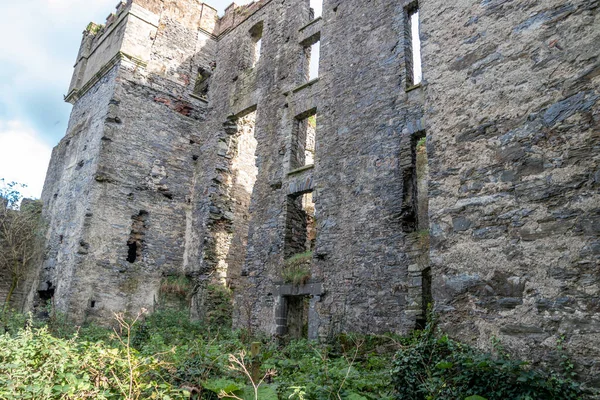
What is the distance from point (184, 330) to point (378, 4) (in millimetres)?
9308

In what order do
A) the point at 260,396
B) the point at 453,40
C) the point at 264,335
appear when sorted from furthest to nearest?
the point at 264,335 → the point at 453,40 → the point at 260,396

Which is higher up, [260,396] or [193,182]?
[193,182]

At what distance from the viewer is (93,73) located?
14.4m

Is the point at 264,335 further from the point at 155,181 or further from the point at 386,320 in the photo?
the point at 155,181

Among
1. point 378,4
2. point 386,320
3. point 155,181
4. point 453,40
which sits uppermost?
point 378,4

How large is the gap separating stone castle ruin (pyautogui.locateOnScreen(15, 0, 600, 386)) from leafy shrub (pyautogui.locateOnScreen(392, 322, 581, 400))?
0.19m

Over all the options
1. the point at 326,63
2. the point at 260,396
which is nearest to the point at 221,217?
the point at 326,63

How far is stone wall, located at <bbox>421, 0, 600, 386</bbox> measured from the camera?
3092mm

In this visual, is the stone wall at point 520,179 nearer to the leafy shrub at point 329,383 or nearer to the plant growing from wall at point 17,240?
the leafy shrub at point 329,383

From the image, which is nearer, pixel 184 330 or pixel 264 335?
pixel 264 335

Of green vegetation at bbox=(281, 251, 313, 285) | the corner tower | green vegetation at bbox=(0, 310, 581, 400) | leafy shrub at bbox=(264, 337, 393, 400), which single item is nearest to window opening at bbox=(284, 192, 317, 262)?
green vegetation at bbox=(281, 251, 313, 285)

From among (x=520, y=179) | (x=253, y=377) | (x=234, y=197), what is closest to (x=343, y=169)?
(x=234, y=197)

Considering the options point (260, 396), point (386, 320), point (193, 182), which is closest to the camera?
point (260, 396)

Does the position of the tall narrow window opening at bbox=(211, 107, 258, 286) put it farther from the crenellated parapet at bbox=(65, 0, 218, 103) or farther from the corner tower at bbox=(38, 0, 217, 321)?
the crenellated parapet at bbox=(65, 0, 218, 103)
